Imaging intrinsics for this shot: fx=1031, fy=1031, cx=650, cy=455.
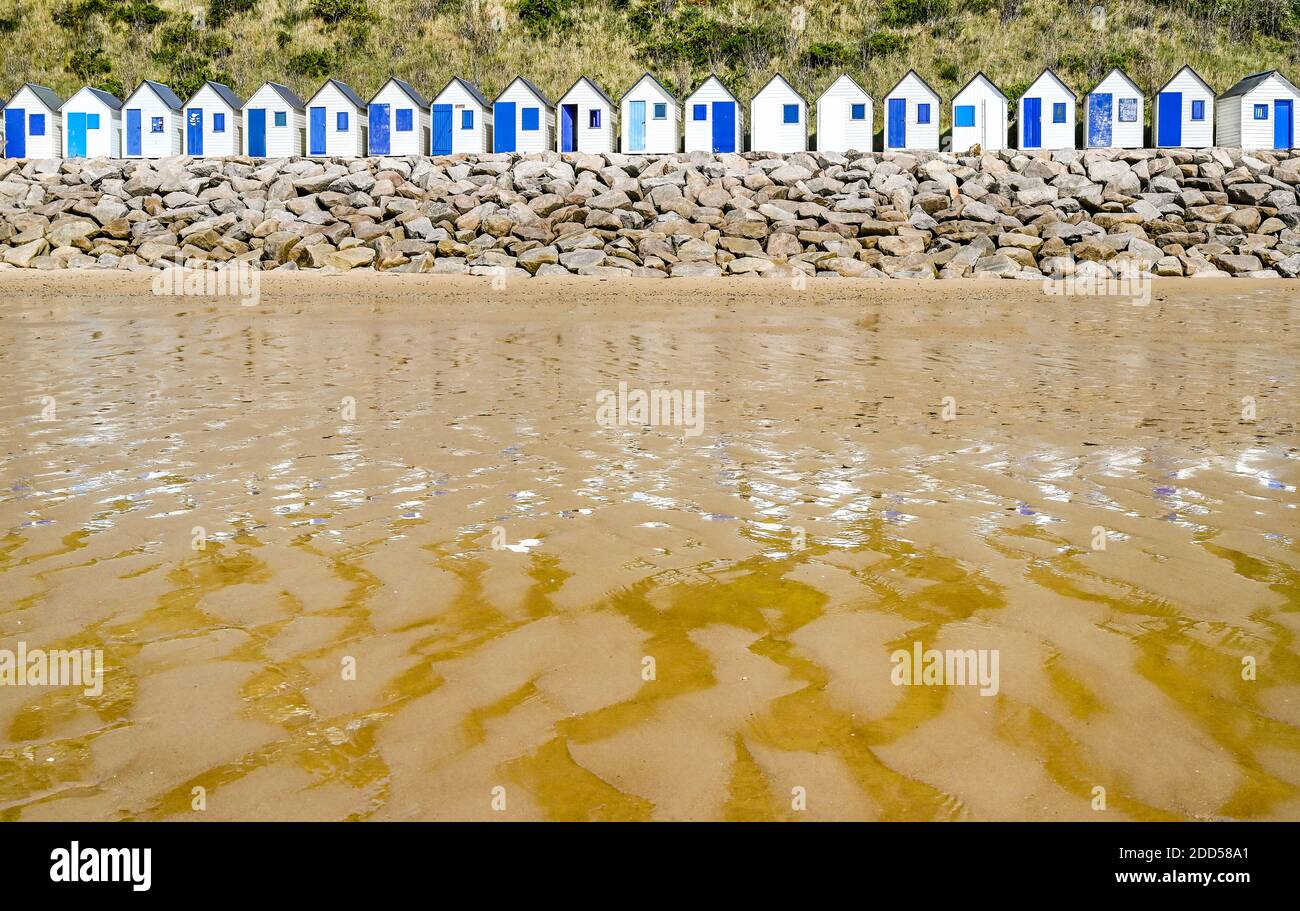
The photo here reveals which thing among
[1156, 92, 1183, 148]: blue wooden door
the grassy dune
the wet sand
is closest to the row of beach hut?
[1156, 92, 1183, 148]: blue wooden door

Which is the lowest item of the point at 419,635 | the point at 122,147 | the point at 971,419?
the point at 419,635

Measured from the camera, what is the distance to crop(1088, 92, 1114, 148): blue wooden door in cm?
4041

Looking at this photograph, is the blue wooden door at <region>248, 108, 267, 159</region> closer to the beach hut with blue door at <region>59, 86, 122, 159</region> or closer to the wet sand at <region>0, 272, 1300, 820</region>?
the beach hut with blue door at <region>59, 86, 122, 159</region>

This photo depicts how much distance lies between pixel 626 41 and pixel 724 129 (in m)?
14.8

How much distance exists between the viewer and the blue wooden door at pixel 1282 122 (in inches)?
1519

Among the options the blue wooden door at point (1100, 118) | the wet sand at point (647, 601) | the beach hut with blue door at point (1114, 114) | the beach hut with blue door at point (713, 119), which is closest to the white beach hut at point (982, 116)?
the blue wooden door at point (1100, 118)

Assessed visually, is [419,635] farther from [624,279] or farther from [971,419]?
[624,279]

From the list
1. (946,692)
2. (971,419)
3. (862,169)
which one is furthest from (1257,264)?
(946,692)

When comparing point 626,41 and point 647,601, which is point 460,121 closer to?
point 626,41

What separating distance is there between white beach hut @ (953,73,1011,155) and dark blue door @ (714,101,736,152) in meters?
8.82

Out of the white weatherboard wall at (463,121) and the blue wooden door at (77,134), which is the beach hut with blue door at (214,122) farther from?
the white weatherboard wall at (463,121)

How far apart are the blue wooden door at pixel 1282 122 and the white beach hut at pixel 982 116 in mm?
9633
